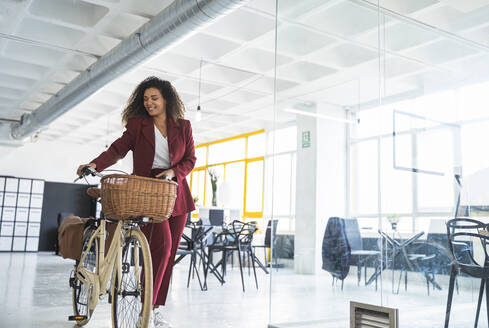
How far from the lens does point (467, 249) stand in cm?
227

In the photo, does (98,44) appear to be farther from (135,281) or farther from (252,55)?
(135,281)

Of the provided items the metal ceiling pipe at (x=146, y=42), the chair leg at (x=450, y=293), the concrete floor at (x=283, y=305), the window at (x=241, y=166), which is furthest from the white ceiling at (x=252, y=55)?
the concrete floor at (x=283, y=305)

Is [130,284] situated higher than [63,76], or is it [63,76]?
[63,76]

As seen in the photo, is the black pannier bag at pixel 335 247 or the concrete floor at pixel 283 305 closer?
the concrete floor at pixel 283 305

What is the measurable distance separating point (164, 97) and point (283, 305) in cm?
142

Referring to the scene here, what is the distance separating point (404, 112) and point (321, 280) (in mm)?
1096

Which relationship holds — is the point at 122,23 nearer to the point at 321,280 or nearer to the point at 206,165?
the point at 321,280

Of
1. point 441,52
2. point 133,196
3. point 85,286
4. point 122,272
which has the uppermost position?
point 441,52

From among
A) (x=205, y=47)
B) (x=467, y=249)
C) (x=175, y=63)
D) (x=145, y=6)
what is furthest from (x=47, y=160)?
(x=467, y=249)

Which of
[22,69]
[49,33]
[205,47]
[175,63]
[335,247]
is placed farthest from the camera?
[22,69]

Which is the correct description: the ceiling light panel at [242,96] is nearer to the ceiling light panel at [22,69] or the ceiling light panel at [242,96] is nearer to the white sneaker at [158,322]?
the ceiling light panel at [22,69]

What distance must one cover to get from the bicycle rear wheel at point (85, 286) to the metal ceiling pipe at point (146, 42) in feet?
7.73

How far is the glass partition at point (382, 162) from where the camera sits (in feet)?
7.70

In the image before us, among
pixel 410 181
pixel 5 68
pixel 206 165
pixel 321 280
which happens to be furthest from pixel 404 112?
pixel 206 165
